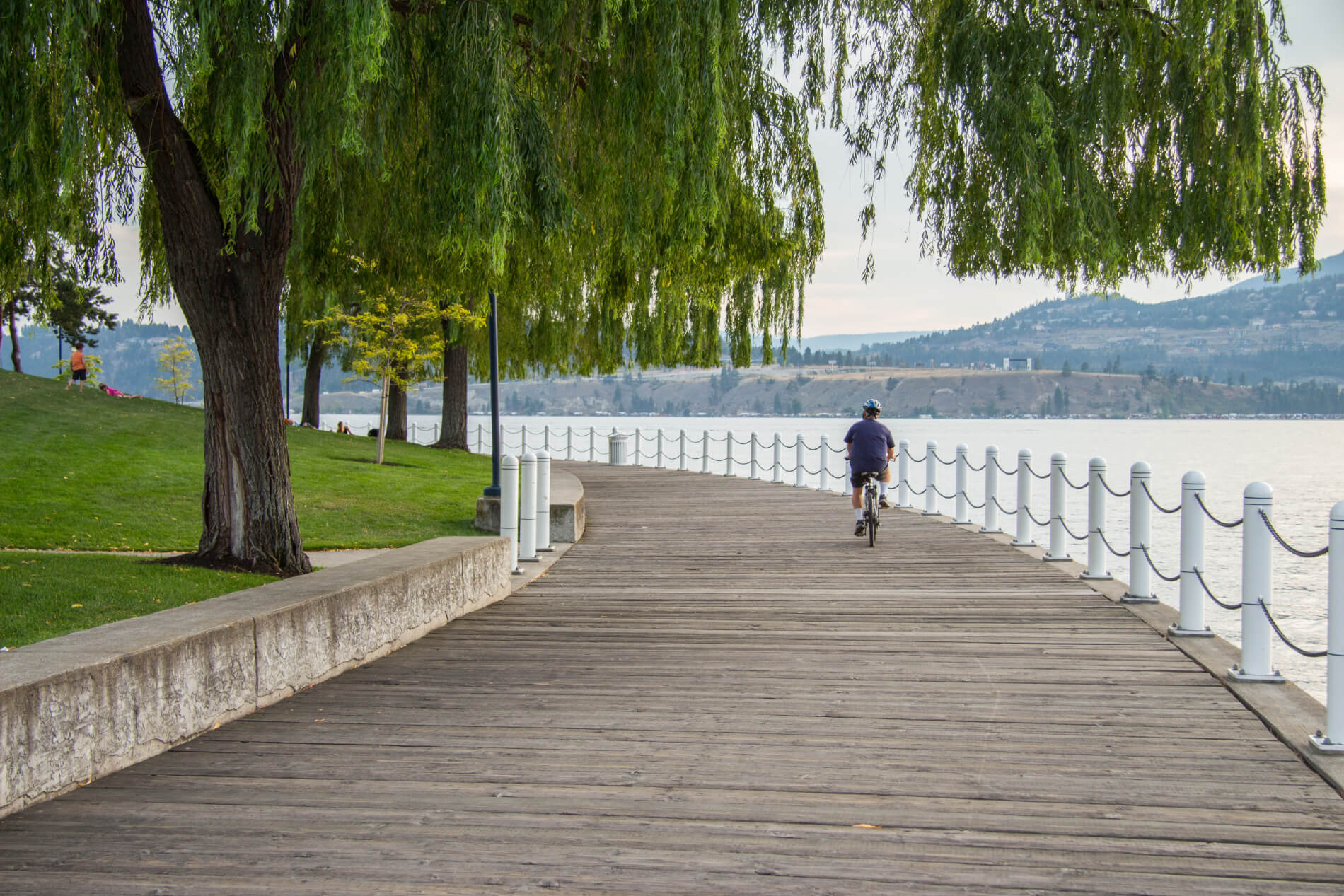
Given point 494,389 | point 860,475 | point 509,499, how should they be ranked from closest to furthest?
point 509,499
point 860,475
point 494,389

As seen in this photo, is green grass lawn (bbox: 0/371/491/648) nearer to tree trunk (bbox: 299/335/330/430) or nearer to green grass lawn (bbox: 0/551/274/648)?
green grass lawn (bbox: 0/551/274/648)

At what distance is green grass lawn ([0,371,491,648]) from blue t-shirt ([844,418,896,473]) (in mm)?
6066

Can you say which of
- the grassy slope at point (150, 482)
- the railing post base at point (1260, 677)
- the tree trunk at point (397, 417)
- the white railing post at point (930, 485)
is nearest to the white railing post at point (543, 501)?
the grassy slope at point (150, 482)

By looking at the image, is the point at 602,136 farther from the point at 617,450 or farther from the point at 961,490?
the point at 617,450

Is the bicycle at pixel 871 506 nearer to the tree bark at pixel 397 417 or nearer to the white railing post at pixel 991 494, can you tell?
the white railing post at pixel 991 494

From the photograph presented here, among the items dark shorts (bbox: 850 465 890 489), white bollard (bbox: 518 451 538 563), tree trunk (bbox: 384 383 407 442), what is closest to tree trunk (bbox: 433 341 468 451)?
tree trunk (bbox: 384 383 407 442)

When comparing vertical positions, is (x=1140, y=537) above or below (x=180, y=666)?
above

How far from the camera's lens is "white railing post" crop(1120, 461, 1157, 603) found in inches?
356

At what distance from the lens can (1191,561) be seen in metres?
7.54

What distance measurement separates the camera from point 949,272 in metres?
9.42

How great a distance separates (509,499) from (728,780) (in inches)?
257

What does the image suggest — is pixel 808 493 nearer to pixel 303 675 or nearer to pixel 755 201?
pixel 755 201

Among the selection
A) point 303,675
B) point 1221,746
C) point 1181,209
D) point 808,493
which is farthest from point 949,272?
point 808,493

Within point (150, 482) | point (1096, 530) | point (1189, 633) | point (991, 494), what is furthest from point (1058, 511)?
point (150, 482)
